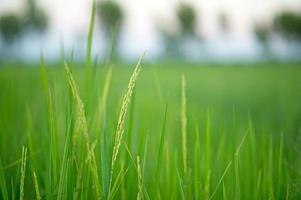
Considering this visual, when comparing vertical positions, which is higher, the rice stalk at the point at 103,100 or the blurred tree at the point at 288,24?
the blurred tree at the point at 288,24

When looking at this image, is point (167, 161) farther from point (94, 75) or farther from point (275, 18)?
point (275, 18)

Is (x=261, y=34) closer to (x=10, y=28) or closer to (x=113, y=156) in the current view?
(x=10, y=28)

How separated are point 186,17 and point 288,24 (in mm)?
9093

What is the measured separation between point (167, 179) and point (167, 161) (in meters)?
0.05

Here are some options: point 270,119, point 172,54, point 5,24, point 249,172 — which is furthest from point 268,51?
point 249,172

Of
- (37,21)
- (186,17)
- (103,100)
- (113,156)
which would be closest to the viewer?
(113,156)

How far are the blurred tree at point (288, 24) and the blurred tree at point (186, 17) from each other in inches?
281

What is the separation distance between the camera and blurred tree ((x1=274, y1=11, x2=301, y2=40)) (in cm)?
2900

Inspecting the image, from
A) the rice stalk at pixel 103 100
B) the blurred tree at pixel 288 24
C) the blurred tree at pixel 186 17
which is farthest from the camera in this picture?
the blurred tree at pixel 186 17

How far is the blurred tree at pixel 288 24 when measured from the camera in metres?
29.0

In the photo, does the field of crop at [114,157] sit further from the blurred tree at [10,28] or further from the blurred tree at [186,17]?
the blurred tree at [186,17]

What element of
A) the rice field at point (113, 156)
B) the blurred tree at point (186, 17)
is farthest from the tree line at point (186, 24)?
the rice field at point (113, 156)

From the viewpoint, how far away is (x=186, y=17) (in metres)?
34.5

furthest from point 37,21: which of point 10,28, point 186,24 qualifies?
point 186,24
